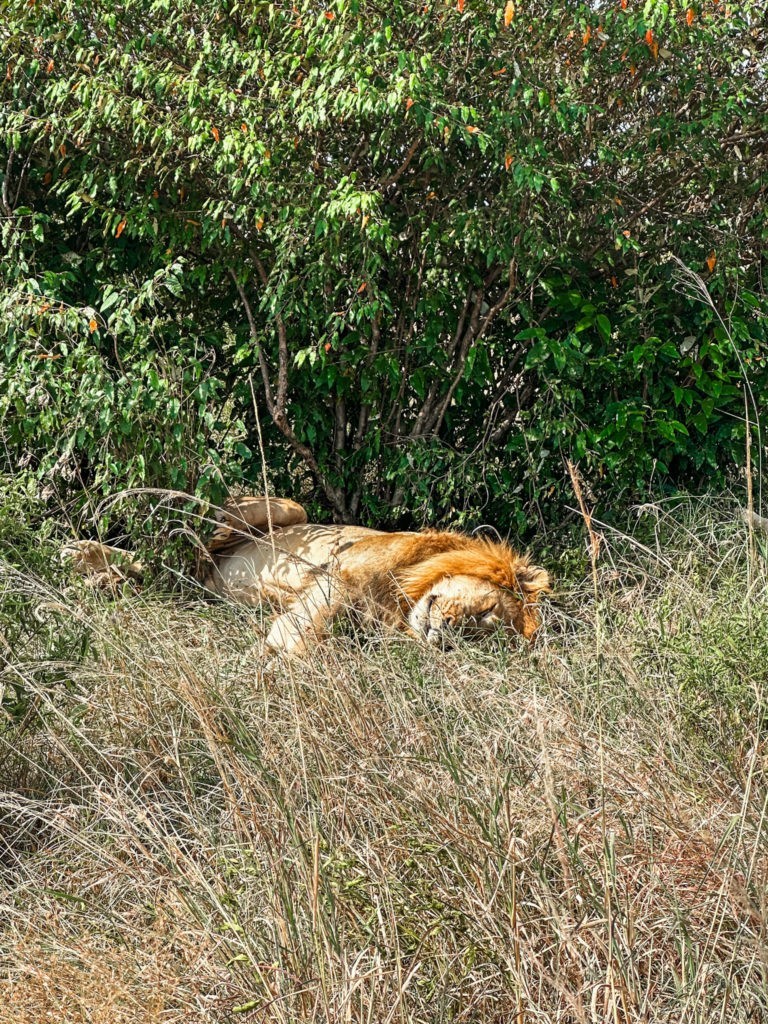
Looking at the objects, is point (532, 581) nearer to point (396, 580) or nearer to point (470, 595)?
point (470, 595)

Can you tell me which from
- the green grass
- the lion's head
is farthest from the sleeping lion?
the green grass

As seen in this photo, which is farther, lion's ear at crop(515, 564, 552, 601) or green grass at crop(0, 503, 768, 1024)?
lion's ear at crop(515, 564, 552, 601)

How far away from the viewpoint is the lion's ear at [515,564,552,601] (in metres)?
6.18

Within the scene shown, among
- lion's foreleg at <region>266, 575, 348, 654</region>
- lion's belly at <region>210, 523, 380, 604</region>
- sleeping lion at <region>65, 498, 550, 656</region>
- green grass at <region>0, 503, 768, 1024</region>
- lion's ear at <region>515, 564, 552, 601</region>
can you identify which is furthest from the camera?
lion's belly at <region>210, 523, 380, 604</region>

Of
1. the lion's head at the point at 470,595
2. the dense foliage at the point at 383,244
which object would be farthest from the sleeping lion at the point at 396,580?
the dense foliage at the point at 383,244

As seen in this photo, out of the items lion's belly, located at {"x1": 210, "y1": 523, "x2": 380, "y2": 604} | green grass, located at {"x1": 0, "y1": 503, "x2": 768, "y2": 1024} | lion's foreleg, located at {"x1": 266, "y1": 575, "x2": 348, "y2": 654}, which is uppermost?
green grass, located at {"x1": 0, "y1": 503, "x2": 768, "y2": 1024}

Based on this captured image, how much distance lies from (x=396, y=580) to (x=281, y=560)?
2.56ft

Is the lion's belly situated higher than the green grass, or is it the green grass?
the green grass

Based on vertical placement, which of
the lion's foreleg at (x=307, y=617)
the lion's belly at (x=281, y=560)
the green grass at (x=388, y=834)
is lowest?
the lion's belly at (x=281, y=560)

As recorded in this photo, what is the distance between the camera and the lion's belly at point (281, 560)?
21.3ft

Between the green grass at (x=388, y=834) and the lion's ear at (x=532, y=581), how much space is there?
1.03 m

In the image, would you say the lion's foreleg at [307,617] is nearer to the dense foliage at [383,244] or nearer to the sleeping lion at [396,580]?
the sleeping lion at [396,580]

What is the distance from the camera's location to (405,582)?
6.18 m

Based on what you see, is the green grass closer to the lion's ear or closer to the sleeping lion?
the sleeping lion
